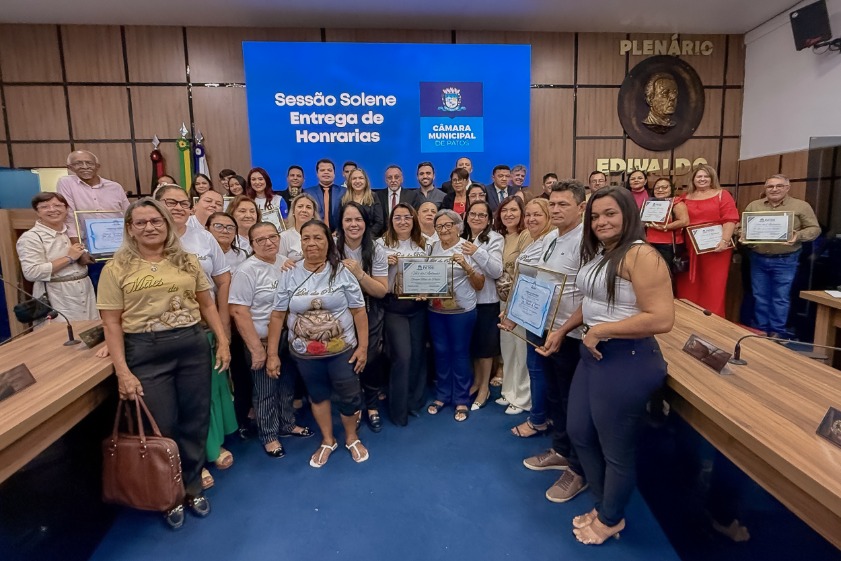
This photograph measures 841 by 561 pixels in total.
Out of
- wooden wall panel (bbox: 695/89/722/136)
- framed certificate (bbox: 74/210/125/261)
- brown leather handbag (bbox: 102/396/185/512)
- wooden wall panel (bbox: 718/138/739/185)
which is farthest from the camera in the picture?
wooden wall panel (bbox: 718/138/739/185)

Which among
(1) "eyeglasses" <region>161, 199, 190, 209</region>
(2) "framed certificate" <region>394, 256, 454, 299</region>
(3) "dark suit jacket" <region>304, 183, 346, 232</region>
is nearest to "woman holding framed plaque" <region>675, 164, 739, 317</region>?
(2) "framed certificate" <region>394, 256, 454, 299</region>

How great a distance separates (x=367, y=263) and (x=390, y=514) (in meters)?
1.44

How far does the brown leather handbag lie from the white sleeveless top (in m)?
1.90

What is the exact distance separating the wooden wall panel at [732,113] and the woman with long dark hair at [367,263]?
21.4ft

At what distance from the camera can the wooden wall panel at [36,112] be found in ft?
18.8

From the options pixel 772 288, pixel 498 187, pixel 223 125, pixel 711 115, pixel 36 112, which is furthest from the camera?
pixel 711 115

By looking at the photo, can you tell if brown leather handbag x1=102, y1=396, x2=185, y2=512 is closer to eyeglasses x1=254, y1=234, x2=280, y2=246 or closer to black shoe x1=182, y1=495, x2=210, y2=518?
black shoe x1=182, y1=495, x2=210, y2=518

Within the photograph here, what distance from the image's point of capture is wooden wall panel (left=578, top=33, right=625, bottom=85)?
6312 millimetres

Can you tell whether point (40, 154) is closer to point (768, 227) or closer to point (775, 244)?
point (768, 227)

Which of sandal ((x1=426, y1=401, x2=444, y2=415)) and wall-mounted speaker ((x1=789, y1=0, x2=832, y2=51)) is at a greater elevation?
wall-mounted speaker ((x1=789, y1=0, x2=832, y2=51))

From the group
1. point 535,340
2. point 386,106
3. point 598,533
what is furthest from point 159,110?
point 598,533

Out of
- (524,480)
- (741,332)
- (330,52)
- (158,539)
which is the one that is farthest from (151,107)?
(741,332)

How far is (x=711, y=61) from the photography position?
21.3ft

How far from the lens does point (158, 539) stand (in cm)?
209
